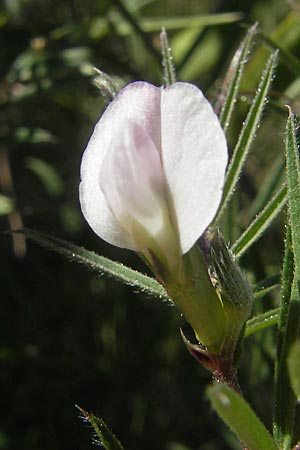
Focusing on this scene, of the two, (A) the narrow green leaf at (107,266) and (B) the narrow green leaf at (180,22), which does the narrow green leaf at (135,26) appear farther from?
(A) the narrow green leaf at (107,266)

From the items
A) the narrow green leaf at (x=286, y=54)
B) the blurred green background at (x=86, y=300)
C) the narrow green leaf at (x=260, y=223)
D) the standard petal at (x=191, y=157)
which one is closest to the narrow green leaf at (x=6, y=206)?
the blurred green background at (x=86, y=300)

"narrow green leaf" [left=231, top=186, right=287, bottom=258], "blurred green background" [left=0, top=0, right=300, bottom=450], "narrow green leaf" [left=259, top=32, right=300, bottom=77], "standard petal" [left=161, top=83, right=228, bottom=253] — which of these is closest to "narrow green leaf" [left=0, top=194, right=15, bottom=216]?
"blurred green background" [left=0, top=0, right=300, bottom=450]

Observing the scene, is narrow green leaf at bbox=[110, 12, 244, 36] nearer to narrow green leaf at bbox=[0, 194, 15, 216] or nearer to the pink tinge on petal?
narrow green leaf at bbox=[0, 194, 15, 216]

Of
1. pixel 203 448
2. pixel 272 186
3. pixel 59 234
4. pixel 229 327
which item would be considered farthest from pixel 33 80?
pixel 229 327

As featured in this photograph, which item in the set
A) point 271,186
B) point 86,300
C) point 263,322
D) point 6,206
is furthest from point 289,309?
point 86,300

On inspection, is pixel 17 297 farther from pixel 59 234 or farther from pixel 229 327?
pixel 229 327
